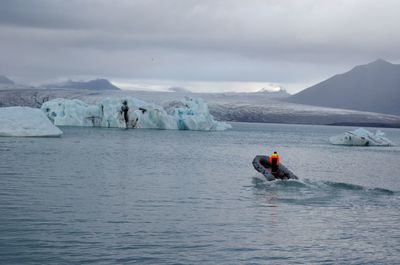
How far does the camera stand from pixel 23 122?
Answer: 52.8 m

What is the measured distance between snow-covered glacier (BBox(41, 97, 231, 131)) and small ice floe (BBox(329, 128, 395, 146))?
80.7 feet

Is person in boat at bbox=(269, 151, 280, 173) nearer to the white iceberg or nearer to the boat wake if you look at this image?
the boat wake

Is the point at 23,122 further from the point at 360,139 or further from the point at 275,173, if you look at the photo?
the point at 360,139

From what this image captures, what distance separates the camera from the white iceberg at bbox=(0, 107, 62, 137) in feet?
168

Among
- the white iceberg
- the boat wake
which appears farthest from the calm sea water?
the white iceberg

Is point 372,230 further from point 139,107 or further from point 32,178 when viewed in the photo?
point 139,107

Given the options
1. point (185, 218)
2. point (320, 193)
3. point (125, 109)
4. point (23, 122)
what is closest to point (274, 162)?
point (320, 193)

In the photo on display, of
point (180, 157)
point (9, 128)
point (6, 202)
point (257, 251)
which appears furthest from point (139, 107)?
point (257, 251)

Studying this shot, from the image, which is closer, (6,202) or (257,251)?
(257,251)

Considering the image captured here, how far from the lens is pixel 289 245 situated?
1452cm

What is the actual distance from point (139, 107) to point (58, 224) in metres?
68.7

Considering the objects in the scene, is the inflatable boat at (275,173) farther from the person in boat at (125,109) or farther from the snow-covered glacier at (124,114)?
the person in boat at (125,109)

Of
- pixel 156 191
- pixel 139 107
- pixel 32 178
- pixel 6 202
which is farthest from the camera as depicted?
pixel 139 107

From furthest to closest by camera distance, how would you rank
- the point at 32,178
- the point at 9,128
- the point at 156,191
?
the point at 9,128
the point at 32,178
the point at 156,191
